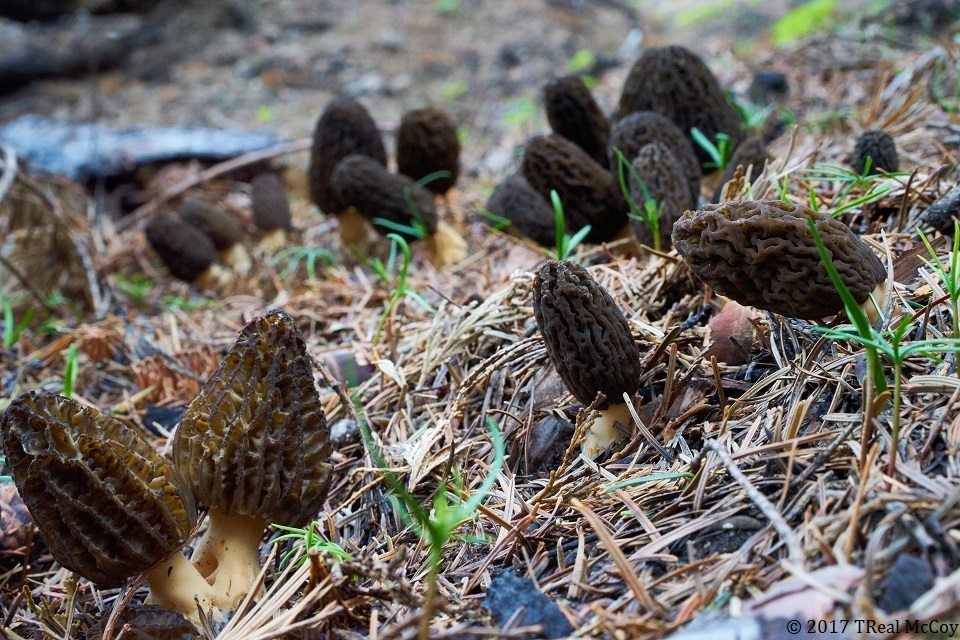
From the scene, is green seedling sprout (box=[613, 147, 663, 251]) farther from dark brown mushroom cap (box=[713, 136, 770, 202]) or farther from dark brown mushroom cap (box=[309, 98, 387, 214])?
dark brown mushroom cap (box=[309, 98, 387, 214])

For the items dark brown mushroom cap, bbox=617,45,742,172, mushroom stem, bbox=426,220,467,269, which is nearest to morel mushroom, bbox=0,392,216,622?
mushroom stem, bbox=426,220,467,269

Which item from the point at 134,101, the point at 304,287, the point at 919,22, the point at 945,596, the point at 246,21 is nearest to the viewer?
the point at 945,596

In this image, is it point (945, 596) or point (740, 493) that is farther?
point (740, 493)

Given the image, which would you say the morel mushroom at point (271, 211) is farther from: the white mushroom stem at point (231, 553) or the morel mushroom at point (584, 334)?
the morel mushroom at point (584, 334)

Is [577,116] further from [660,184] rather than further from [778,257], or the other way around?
[778,257]

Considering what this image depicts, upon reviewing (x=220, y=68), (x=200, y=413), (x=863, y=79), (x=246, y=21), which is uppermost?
(x=246, y=21)

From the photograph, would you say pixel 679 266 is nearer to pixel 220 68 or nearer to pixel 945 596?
pixel 945 596

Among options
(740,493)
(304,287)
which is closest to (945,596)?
(740,493)
